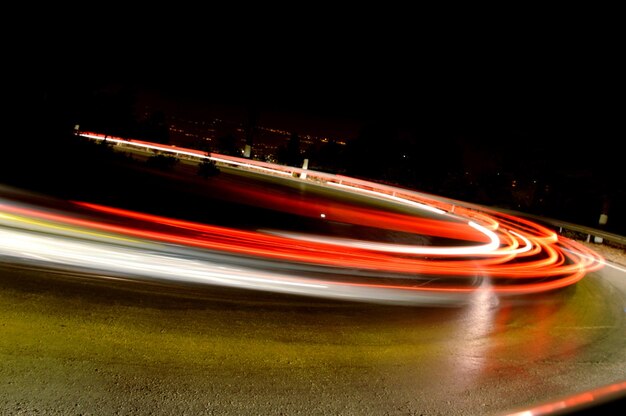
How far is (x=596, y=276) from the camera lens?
1366 cm

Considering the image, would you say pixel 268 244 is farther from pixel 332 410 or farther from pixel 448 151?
pixel 448 151

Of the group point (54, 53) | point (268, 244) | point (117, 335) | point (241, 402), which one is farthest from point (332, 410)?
point (54, 53)

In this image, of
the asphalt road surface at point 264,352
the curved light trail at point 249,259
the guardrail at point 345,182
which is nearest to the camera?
the asphalt road surface at point 264,352

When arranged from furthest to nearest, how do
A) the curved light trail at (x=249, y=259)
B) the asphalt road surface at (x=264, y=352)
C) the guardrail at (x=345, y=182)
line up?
1. the guardrail at (x=345, y=182)
2. the curved light trail at (x=249, y=259)
3. the asphalt road surface at (x=264, y=352)

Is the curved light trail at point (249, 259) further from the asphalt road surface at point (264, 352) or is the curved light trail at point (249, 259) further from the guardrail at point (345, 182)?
the guardrail at point (345, 182)

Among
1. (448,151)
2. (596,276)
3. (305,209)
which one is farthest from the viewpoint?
(448,151)

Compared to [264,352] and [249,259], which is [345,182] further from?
[264,352]

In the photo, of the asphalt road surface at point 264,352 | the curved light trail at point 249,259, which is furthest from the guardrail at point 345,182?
the asphalt road surface at point 264,352

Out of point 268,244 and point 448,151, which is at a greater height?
point 448,151

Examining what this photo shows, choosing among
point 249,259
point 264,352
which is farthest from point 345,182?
point 264,352

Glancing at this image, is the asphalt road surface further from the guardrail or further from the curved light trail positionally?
the guardrail

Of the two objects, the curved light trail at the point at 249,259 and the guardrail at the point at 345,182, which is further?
the guardrail at the point at 345,182

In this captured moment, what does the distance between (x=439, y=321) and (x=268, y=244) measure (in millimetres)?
3412

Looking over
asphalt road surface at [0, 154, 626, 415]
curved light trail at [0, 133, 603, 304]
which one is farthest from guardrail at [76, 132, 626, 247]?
asphalt road surface at [0, 154, 626, 415]
